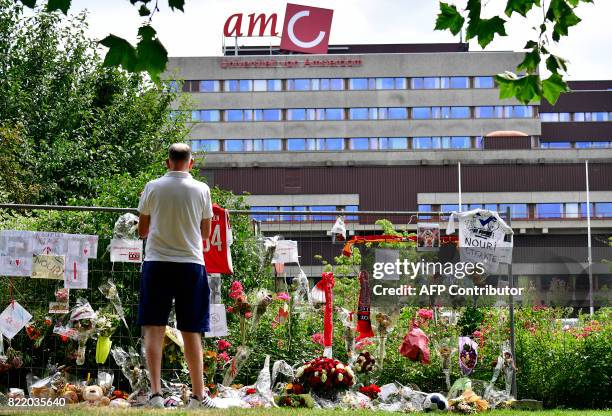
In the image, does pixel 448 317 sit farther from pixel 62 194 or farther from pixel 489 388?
pixel 62 194

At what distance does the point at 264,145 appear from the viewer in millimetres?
77312

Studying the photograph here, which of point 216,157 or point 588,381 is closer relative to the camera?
point 588,381

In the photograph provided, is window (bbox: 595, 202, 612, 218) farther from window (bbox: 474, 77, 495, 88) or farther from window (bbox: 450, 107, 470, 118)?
window (bbox: 474, 77, 495, 88)

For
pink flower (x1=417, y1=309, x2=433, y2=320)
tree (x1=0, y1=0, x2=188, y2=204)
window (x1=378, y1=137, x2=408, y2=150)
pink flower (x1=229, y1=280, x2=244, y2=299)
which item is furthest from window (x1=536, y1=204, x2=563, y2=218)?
pink flower (x1=229, y1=280, x2=244, y2=299)

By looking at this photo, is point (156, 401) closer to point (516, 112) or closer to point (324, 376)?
point (324, 376)

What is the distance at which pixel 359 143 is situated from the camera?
7669 centimetres

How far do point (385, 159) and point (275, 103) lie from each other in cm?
1254

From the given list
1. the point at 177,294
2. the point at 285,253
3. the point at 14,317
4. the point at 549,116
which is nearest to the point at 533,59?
the point at 177,294

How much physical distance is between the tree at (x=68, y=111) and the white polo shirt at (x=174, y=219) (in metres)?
19.2

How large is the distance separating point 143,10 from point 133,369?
179 inches

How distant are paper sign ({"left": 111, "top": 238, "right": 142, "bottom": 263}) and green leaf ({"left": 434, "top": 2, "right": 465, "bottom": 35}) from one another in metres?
4.48

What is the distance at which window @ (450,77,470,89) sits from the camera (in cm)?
7756

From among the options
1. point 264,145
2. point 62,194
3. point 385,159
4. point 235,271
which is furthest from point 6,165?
point 264,145

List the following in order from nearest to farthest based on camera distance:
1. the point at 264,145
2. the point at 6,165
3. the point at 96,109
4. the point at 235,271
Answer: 1. the point at 235,271
2. the point at 6,165
3. the point at 96,109
4. the point at 264,145
